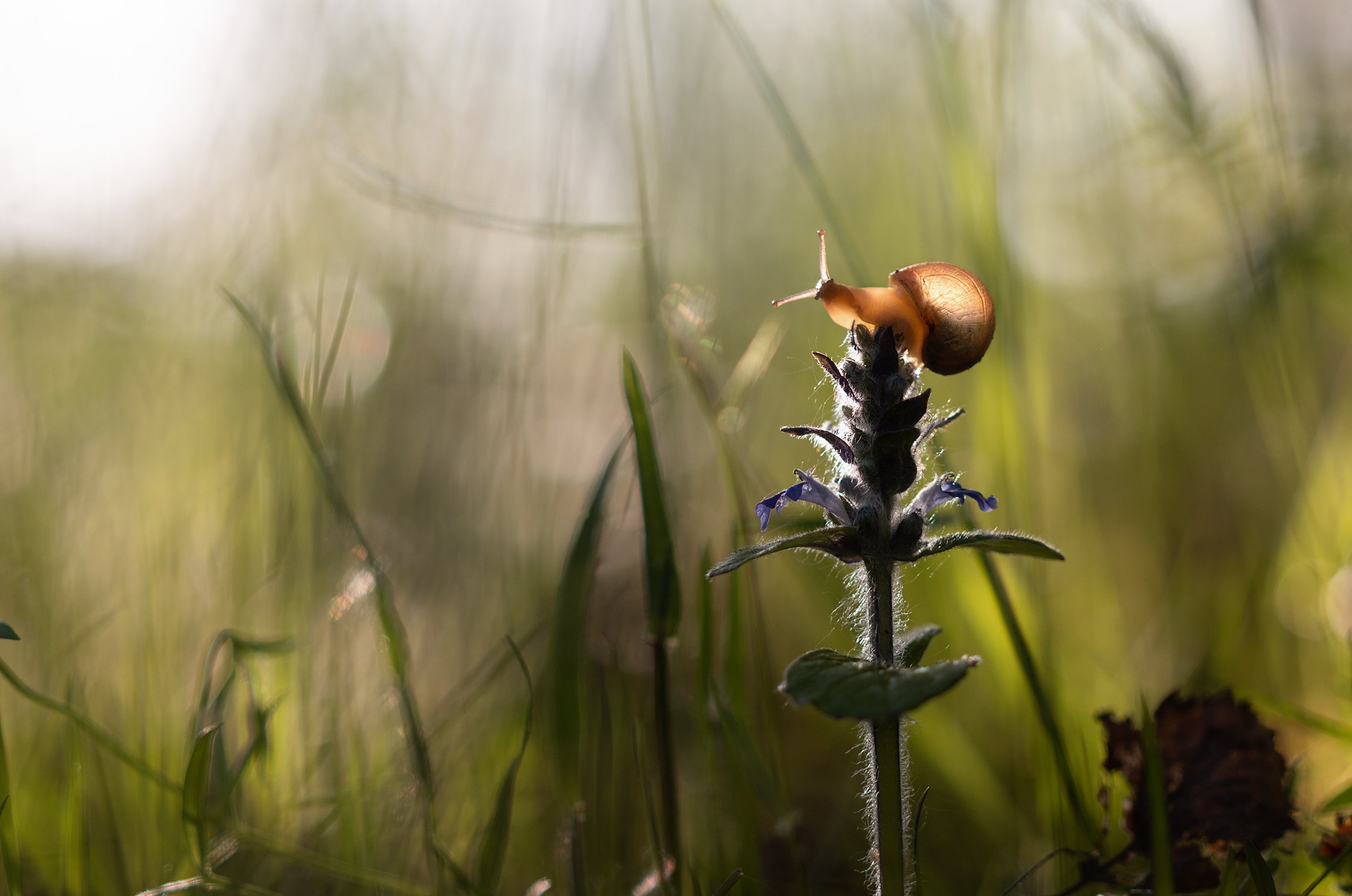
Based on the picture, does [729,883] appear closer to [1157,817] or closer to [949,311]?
[1157,817]

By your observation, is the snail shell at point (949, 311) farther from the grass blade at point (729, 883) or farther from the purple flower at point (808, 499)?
the grass blade at point (729, 883)

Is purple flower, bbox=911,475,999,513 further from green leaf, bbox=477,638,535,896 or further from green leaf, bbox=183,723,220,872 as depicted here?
green leaf, bbox=183,723,220,872

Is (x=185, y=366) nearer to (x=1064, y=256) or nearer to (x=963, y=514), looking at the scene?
(x=963, y=514)

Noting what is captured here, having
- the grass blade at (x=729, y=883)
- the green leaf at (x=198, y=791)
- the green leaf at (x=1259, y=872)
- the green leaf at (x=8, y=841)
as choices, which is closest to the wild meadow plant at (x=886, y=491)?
the grass blade at (x=729, y=883)

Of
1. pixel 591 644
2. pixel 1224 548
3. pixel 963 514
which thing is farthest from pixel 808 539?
pixel 1224 548

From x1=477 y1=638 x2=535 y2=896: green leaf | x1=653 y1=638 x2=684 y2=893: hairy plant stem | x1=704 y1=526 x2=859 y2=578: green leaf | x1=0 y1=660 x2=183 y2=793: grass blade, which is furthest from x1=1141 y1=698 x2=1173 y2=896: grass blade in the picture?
x1=0 y1=660 x2=183 y2=793: grass blade

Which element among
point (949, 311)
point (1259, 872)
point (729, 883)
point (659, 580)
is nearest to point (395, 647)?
point (659, 580)
